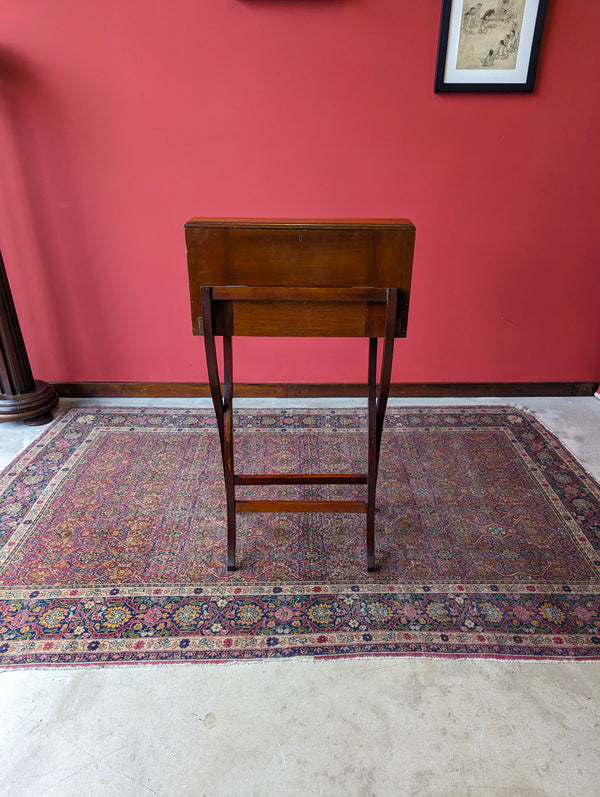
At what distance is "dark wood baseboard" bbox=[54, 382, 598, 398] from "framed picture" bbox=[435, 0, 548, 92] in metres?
1.71

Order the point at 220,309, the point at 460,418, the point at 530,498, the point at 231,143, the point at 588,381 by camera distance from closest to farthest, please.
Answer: the point at 220,309, the point at 530,498, the point at 231,143, the point at 460,418, the point at 588,381

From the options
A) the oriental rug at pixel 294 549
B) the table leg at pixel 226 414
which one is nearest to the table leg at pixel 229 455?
the table leg at pixel 226 414

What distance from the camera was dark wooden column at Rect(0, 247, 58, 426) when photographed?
2932 millimetres

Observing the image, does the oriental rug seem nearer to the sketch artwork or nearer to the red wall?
the red wall

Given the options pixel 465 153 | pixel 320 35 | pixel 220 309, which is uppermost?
pixel 320 35

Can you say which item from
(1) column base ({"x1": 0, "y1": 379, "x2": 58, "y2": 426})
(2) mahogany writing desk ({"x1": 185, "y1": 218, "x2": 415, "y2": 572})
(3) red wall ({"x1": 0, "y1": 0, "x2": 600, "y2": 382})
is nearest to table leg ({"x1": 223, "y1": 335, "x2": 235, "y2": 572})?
(2) mahogany writing desk ({"x1": 185, "y1": 218, "x2": 415, "y2": 572})

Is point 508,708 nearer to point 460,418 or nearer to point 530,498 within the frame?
point 530,498

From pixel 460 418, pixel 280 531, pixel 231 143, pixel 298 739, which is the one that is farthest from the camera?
pixel 460 418

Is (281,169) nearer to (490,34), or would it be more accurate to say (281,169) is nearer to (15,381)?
(490,34)

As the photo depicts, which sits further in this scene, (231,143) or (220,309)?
(231,143)

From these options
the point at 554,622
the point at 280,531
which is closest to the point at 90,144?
the point at 280,531

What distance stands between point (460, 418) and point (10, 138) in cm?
302

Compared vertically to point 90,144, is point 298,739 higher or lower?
lower

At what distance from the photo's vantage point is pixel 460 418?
3203 millimetres
